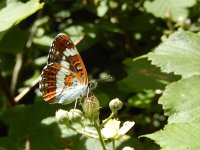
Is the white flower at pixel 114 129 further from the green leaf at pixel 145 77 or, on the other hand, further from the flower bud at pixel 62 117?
the green leaf at pixel 145 77

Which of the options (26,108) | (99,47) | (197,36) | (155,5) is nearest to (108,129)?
(197,36)

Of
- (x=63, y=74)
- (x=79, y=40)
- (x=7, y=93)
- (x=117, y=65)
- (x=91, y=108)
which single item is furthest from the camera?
(x=117, y=65)

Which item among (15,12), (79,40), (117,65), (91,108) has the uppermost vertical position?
(15,12)

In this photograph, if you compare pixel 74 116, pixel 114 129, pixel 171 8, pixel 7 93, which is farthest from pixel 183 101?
pixel 7 93

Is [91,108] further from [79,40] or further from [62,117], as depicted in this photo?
[79,40]

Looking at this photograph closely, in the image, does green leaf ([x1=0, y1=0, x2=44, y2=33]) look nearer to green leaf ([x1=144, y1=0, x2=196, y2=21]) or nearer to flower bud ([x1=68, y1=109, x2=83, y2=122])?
flower bud ([x1=68, y1=109, x2=83, y2=122])

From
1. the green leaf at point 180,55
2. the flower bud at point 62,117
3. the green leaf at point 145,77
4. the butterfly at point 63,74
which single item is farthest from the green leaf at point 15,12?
the green leaf at point 145,77

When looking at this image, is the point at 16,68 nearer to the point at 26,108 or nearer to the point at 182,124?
the point at 26,108
